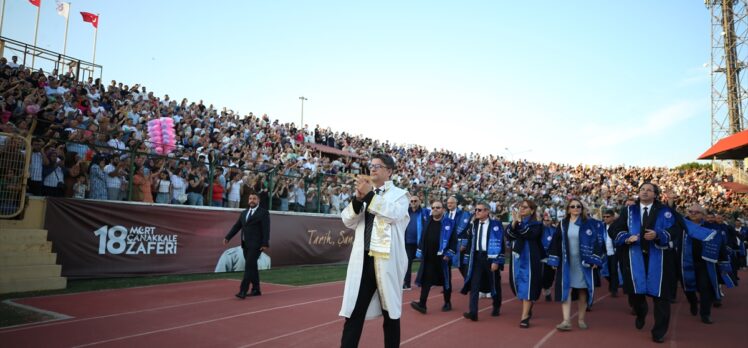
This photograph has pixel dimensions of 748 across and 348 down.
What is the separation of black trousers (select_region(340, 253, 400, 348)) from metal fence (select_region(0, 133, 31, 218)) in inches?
312

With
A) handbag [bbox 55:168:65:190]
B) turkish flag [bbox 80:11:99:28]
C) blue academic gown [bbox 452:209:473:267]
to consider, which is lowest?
blue academic gown [bbox 452:209:473:267]

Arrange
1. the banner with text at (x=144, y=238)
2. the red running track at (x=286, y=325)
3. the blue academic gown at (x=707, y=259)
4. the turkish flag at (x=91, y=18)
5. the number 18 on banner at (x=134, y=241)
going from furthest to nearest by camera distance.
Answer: the turkish flag at (x=91, y=18) < the number 18 on banner at (x=134, y=241) < the banner with text at (x=144, y=238) < the blue academic gown at (x=707, y=259) < the red running track at (x=286, y=325)

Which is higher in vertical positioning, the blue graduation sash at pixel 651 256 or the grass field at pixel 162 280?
the blue graduation sash at pixel 651 256

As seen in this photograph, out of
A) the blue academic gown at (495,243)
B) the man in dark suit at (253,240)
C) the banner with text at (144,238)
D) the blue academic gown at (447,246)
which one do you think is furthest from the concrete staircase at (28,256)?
the blue academic gown at (495,243)

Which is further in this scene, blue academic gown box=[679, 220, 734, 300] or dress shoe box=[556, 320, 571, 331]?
blue academic gown box=[679, 220, 734, 300]

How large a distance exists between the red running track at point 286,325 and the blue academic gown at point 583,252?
67 cm

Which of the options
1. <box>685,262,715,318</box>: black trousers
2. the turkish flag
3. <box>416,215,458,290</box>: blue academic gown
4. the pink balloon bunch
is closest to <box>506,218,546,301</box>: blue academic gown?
<box>416,215,458,290</box>: blue academic gown

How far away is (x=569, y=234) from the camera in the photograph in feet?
24.4

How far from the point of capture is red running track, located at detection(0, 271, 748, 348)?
612 centimetres

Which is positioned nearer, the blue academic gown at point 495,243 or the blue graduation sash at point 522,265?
the blue graduation sash at point 522,265

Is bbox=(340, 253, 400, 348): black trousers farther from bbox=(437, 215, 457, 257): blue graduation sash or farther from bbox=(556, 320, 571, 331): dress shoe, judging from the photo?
bbox=(437, 215, 457, 257): blue graduation sash

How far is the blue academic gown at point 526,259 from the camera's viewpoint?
7250 mm

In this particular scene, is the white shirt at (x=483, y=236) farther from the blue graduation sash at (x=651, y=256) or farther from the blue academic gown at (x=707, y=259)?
the blue academic gown at (x=707, y=259)

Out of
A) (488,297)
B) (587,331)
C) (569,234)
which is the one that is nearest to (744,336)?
(587,331)
